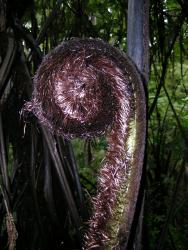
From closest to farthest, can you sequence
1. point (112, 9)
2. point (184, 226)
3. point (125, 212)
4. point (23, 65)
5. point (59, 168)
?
point (125, 212), point (59, 168), point (23, 65), point (112, 9), point (184, 226)

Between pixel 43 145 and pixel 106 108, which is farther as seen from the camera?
pixel 43 145

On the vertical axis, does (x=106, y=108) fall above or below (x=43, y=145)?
above

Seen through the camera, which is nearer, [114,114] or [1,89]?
[114,114]

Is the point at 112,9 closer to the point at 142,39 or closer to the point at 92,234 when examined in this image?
the point at 142,39

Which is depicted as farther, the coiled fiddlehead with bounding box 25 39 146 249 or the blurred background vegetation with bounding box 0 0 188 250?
the blurred background vegetation with bounding box 0 0 188 250

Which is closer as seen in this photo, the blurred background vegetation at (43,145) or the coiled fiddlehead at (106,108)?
the coiled fiddlehead at (106,108)

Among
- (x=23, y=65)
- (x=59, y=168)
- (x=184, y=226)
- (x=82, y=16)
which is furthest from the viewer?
(x=184, y=226)

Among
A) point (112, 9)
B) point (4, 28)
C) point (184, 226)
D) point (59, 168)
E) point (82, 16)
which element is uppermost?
point (112, 9)

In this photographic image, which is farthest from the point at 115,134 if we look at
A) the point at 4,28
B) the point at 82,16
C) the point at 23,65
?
the point at 82,16
